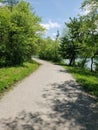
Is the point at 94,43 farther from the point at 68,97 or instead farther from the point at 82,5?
the point at 68,97

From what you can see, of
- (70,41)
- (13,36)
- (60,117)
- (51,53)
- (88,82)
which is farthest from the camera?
(51,53)

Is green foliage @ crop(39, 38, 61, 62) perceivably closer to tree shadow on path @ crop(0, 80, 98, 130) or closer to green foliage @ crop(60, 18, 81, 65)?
green foliage @ crop(60, 18, 81, 65)

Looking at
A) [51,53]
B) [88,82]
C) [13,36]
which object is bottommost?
[88,82]

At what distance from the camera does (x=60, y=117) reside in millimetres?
8594

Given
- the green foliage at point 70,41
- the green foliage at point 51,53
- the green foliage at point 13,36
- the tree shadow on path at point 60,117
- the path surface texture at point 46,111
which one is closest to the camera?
the tree shadow on path at point 60,117

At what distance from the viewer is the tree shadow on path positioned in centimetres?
753

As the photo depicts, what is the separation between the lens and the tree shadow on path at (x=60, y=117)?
7531 mm

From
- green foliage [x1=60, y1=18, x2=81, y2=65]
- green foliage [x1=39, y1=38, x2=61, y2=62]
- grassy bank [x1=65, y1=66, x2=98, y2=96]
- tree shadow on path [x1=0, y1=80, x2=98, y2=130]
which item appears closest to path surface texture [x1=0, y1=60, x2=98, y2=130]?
tree shadow on path [x1=0, y1=80, x2=98, y2=130]

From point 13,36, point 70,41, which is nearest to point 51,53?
point 70,41

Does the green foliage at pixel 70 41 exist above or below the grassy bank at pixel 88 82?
above

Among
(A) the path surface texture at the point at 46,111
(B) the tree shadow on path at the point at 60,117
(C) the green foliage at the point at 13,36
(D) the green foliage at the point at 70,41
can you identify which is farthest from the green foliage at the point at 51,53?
(B) the tree shadow on path at the point at 60,117

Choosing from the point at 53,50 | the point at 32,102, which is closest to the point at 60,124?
the point at 32,102

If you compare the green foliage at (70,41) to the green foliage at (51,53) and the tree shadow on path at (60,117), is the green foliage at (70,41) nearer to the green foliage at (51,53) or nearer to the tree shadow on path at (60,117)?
the green foliage at (51,53)

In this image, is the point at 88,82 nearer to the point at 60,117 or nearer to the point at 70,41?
the point at 60,117
